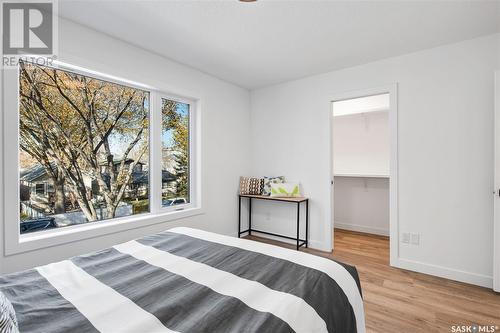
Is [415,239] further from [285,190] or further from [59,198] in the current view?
[59,198]

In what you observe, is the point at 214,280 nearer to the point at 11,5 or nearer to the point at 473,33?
the point at 11,5

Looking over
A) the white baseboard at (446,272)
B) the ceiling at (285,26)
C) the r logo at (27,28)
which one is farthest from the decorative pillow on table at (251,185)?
the r logo at (27,28)

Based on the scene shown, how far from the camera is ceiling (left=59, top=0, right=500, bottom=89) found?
198cm

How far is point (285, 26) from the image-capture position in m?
2.26

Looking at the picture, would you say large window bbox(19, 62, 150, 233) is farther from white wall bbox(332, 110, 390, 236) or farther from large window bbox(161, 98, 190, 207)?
white wall bbox(332, 110, 390, 236)

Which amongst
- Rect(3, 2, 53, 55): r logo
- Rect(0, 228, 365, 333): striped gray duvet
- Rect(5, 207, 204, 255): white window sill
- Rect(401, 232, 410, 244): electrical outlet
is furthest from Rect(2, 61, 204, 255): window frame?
Rect(401, 232, 410, 244): electrical outlet

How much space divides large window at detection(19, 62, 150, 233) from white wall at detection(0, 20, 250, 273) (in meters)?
0.24

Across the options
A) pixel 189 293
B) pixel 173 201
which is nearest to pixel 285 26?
pixel 189 293

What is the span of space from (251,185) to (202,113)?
4.45 feet

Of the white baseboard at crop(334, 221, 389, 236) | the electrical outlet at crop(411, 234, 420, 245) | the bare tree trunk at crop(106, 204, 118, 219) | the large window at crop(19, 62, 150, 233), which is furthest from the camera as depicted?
the white baseboard at crop(334, 221, 389, 236)

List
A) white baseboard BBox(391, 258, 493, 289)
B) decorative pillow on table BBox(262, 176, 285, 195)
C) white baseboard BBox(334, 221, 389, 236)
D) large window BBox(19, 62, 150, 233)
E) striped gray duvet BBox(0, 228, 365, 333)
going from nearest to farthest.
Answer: striped gray duvet BBox(0, 228, 365, 333), large window BBox(19, 62, 150, 233), white baseboard BBox(391, 258, 493, 289), decorative pillow on table BBox(262, 176, 285, 195), white baseboard BBox(334, 221, 389, 236)

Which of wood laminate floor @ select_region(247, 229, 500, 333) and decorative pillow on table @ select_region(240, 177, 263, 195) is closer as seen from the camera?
wood laminate floor @ select_region(247, 229, 500, 333)

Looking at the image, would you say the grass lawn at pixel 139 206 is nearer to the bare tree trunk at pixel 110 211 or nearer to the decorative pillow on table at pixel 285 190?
the bare tree trunk at pixel 110 211

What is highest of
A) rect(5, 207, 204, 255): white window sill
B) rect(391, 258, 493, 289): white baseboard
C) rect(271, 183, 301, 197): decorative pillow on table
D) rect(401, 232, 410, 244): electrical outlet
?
rect(271, 183, 301, 197): decorative pillow on table
